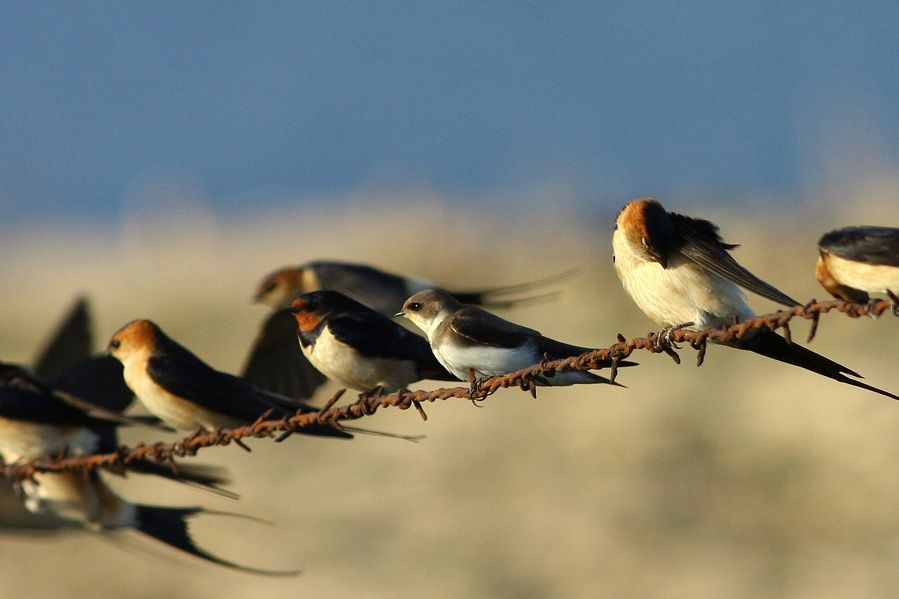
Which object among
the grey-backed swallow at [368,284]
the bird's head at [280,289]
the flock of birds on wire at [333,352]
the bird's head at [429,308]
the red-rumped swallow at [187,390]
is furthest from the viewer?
the bird's head at [280,289]

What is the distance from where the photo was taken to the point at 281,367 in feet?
24.6

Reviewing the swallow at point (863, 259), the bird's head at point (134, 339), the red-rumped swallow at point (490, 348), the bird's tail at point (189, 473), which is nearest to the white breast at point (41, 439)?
the bird's head at point (134, 339)

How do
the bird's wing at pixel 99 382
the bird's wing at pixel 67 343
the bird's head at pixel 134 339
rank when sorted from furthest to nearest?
the bird's wing at pixel 67 343
the bird's wing at pixel 99 382
the bird's head at pixel 134 339

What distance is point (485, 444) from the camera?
15.7 meters

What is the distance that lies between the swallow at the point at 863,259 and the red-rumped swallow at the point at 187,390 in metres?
2.37

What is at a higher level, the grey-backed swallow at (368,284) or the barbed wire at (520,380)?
the grey-backed swallow at (368,284)

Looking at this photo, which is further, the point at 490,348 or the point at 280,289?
the point at 280,289

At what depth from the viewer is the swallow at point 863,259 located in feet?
14.5

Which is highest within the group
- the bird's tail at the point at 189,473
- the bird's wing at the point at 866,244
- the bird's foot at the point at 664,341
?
the bird's wing at the point at 866,244

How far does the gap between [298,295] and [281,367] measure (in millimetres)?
403

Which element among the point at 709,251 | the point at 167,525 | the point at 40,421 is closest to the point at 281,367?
the point at 167,525

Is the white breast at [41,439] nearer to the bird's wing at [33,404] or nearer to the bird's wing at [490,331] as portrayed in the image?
the bird's wing at [33,404]

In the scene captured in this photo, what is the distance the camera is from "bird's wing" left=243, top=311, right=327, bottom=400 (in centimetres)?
743

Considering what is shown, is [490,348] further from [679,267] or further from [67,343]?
[67,343]
